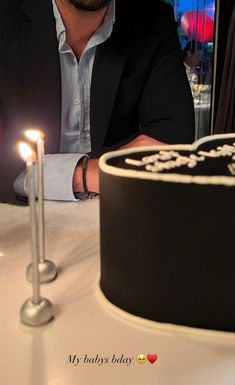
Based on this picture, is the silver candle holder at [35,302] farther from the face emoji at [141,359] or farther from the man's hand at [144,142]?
the man's hand at [144,142]

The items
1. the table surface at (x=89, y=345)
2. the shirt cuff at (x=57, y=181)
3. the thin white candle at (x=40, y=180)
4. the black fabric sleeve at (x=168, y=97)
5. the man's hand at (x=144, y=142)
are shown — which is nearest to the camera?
the table surface at (x=89, y=345)

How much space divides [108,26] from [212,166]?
0.99 meters

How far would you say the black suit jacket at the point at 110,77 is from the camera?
4.56ft

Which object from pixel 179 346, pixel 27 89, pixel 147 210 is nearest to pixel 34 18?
pixel 27 89

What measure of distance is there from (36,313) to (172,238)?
19cm

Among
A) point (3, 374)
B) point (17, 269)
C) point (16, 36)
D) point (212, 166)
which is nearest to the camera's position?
point (3, 374)

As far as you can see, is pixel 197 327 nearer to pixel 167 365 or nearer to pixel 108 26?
pixel 167 365

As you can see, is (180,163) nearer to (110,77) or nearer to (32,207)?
(32,207)

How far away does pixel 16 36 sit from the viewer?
1384 mm

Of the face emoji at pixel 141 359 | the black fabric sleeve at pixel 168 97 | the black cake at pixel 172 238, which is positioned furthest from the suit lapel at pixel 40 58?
the face emoji at pixel 141 359

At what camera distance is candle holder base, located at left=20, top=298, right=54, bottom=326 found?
23.1 inches

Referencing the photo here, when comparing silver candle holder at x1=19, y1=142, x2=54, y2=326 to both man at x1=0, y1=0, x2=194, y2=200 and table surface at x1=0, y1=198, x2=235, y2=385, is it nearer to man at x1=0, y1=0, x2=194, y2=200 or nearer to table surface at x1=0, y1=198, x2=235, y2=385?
table surface at x1=0, y1=198, x2=235, y2=385

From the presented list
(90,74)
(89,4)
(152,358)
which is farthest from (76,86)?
(152,358)

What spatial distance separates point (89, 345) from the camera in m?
0.55
